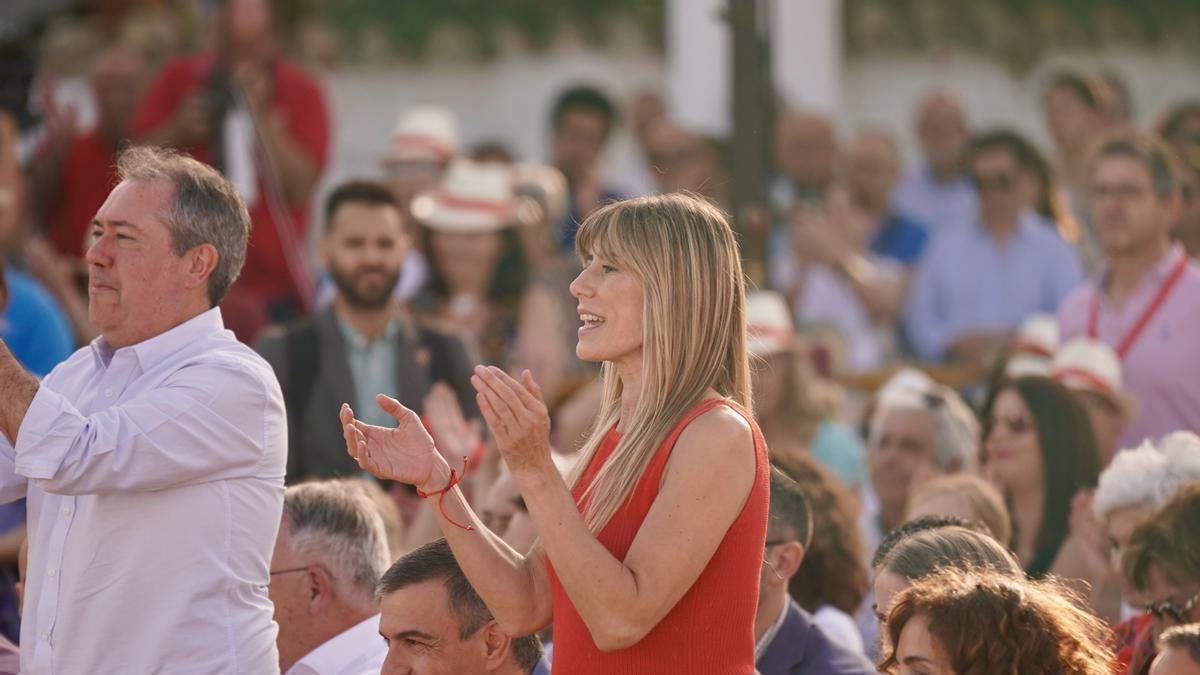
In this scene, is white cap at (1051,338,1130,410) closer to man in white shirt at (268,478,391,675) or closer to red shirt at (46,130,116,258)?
man in white shirt at (268,478,391,675)

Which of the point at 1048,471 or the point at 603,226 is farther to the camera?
the point at 1048,471

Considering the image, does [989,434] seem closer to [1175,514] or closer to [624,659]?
[1175,514]

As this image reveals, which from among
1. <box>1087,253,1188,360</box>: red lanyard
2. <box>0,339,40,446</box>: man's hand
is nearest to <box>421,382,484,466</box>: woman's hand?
<box>0,339,40,446</box>: man's hand

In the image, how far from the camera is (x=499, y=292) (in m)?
9.73

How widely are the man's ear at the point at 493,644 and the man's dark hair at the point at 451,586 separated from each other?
17 mm

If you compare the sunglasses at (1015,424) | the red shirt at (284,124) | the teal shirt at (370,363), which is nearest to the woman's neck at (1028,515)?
the sunglasses at (1015,424)

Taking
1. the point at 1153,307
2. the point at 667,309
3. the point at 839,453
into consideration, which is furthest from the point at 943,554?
the point at 839,453

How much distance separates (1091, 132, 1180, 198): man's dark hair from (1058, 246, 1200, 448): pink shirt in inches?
10.4

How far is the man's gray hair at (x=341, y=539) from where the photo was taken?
201 inches

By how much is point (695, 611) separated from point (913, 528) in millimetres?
1372

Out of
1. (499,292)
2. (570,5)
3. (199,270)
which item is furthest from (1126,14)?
(199,270)

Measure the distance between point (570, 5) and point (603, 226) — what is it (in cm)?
1327

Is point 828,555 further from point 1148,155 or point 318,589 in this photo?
point 1148,155

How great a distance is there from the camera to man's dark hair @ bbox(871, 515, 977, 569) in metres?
4.96
